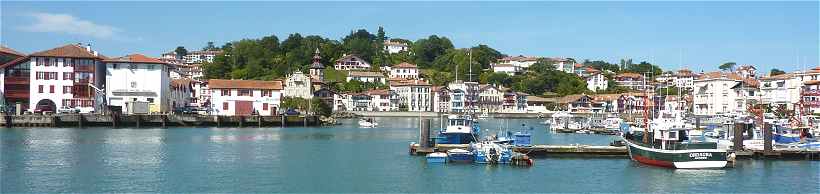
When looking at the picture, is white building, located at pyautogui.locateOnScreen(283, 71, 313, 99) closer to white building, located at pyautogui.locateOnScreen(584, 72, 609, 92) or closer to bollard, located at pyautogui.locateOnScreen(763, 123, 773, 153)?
white building, located at pyautogui.locateOnScreen(584, 72, 609, 92)

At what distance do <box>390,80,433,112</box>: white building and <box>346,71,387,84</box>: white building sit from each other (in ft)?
46.4

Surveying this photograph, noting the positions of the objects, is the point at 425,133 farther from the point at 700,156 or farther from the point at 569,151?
the point at 700,156

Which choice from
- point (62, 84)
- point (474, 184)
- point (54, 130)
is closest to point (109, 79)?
point (62, 84)

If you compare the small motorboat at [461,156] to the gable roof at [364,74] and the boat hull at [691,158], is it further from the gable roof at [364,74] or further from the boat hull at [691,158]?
the gable roof at [364,74]

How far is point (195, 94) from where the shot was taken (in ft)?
456

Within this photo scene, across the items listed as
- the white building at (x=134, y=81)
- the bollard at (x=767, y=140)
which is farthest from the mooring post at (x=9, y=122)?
the bollard at (x=767, y=140)

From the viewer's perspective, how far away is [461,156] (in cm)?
3941

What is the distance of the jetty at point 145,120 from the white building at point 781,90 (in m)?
58.8

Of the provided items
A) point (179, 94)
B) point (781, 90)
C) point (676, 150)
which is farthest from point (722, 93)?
point (676, 150)

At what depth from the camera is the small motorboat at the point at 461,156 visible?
129ft

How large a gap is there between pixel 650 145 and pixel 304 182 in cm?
1615

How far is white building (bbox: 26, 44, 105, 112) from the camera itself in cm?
8125

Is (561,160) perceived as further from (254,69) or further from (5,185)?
(254,69)

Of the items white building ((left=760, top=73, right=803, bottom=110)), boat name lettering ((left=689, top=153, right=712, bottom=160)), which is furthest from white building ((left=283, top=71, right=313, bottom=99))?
boat name lettering ((left=689, top=153, right=712, bottom=160))
